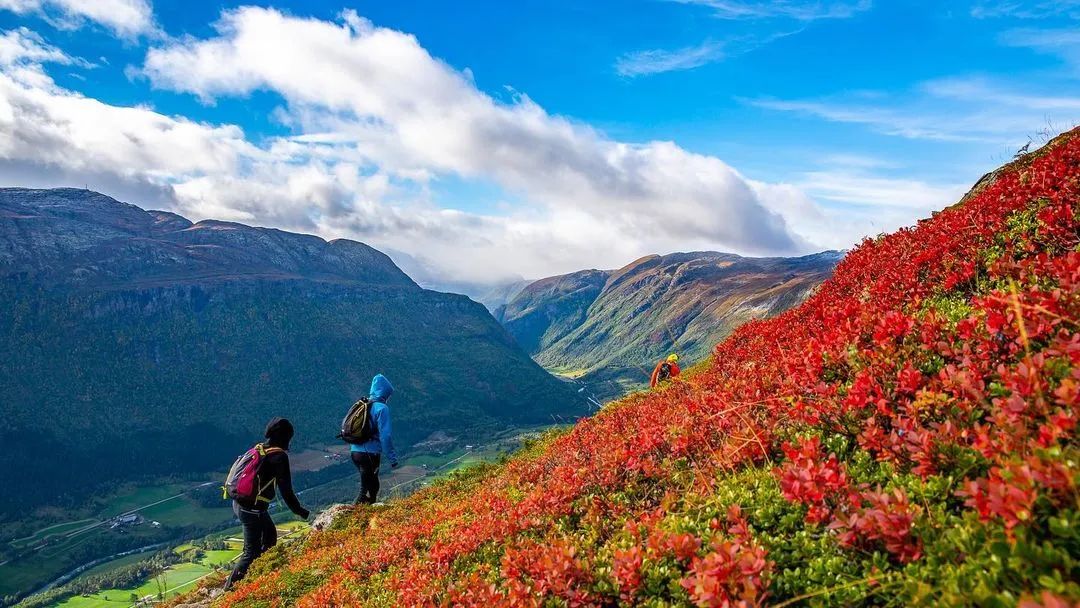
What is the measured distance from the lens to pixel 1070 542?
3.01m

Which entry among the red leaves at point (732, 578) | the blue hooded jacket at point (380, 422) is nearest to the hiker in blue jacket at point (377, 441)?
the blue hooded jacket at point (380, 422)

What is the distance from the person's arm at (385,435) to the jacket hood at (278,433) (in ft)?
9.67

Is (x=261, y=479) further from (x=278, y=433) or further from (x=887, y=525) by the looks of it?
(x=887, y=525)

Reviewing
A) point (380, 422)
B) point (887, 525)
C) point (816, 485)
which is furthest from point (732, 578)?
point (380, 422)

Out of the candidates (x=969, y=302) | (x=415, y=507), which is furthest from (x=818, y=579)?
(x=415, y=507)

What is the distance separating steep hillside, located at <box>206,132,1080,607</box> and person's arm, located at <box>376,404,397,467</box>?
13.8ft

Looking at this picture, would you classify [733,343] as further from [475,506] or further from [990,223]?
[475,506]

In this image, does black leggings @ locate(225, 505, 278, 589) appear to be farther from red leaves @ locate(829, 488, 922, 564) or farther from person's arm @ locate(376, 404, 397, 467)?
red leaves @ locate(829, 488, 922, 564)

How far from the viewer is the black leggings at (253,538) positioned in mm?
13219

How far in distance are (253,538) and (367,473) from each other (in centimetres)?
389

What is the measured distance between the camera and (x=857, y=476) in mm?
5055

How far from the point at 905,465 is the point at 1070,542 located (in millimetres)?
1809

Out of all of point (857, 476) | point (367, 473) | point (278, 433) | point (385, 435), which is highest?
point (278, 433)

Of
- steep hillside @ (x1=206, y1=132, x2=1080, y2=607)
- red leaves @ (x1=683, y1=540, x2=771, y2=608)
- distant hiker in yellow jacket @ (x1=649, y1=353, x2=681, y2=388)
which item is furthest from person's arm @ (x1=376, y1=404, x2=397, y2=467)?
red leaves @ (x1=683, y1=540, x2=771, y2=608)
